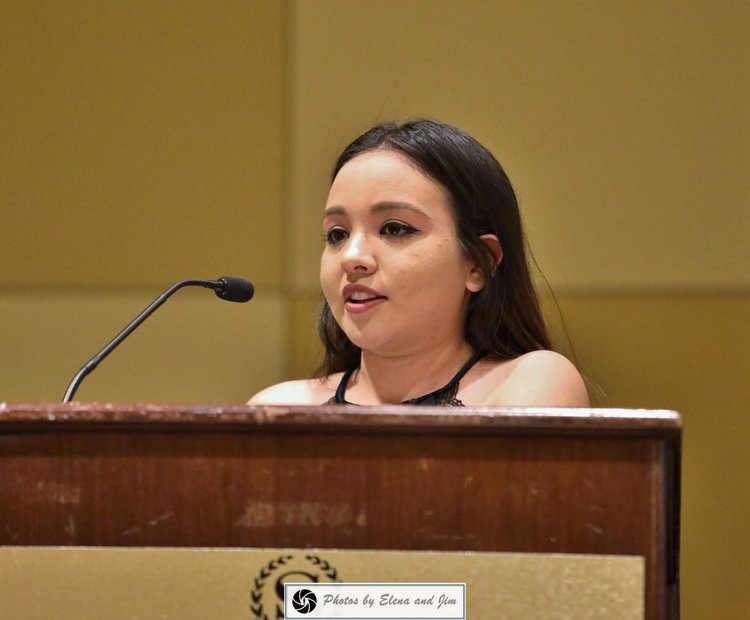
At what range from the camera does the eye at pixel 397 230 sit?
43.9 inches

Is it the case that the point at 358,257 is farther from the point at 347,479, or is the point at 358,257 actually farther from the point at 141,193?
the point at 141,193

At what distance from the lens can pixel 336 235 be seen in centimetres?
116

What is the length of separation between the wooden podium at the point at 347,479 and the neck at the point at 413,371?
0.44 metres

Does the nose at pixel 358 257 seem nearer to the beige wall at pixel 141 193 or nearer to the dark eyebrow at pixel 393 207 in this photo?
the dark eyebrow at pixel 393 207

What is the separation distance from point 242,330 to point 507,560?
113 centimetres

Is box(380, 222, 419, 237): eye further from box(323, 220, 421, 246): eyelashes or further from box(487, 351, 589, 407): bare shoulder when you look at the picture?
box(487, 351, 589, 407): bare shoulder

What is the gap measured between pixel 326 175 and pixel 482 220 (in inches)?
25.7

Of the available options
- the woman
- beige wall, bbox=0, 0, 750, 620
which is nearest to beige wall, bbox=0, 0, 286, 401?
beige wall, bbox=0, 0, 750, 620

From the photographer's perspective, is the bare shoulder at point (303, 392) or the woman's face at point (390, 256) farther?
the bare shoulder at point (303, 392)

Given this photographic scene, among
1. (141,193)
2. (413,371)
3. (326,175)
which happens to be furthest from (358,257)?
(141,193)

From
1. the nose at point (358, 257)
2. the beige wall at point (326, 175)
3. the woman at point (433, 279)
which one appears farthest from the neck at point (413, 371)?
the beige wall at point (326, 175)

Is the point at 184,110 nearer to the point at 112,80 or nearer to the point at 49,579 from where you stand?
the point at 112,80

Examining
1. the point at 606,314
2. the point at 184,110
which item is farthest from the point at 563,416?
the point at 184,110
